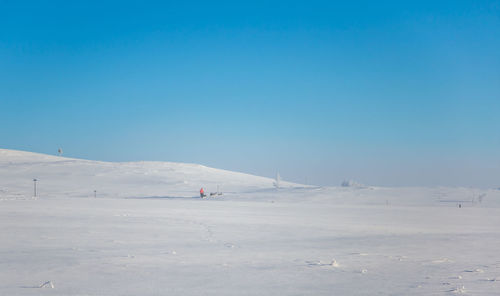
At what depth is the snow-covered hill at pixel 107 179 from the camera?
52.2m

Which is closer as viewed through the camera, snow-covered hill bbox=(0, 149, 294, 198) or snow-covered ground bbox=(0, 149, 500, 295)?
snow-covered ground bbox=(0, 149, 500, 295)

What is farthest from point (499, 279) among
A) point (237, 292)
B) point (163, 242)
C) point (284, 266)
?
point (163, 242)

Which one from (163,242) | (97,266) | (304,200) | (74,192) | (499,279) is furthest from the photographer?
(74,192)

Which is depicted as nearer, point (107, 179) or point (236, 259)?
point (236, 259)

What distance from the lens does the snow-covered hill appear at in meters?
52.2

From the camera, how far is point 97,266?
818 centimetres

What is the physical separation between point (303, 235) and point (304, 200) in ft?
92.6

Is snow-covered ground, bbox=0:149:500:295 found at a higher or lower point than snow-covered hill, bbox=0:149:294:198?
lower

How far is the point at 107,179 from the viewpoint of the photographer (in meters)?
65.4

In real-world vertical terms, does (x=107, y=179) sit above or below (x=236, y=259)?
above

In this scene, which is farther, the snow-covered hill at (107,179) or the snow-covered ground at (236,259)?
the snow-covered hill at (107,179)

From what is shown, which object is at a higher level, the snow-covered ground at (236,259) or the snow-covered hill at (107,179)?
the snow-covered hill at (107,179)

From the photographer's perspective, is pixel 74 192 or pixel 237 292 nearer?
pixel 237 292

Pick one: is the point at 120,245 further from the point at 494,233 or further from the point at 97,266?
the point at 494,233
